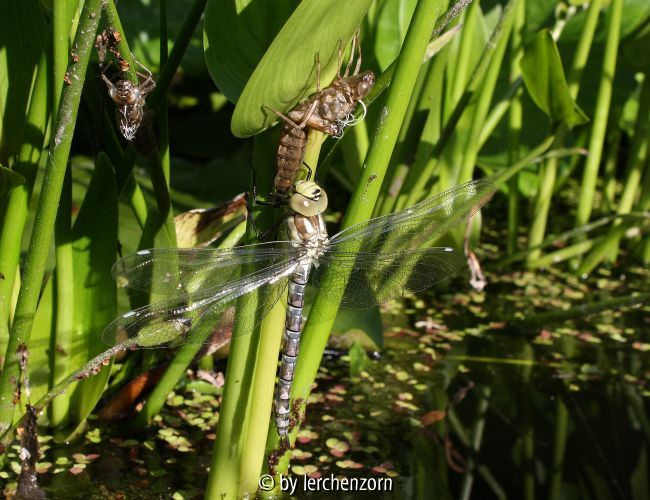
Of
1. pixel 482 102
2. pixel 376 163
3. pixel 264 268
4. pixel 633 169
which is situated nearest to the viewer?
pixel 376 163

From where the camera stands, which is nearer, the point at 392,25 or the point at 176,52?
the point at 176,52

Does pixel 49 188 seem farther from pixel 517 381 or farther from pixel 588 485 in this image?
pixel 517 381

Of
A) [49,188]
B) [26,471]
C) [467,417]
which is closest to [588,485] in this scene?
[467,417]

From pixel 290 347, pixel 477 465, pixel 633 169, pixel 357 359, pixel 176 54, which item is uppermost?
pixel 633 169

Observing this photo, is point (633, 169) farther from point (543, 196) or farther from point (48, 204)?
point (48, 204)

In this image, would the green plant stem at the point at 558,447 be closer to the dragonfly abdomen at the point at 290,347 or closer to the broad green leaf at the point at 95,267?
the dragonfly abdomen at the point at 290,347

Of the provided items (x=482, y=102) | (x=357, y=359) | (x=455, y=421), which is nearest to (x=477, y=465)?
(x=455, y=421)

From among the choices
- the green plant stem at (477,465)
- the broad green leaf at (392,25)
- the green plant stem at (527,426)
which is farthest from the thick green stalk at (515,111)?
the green plant stem at (477,465)
